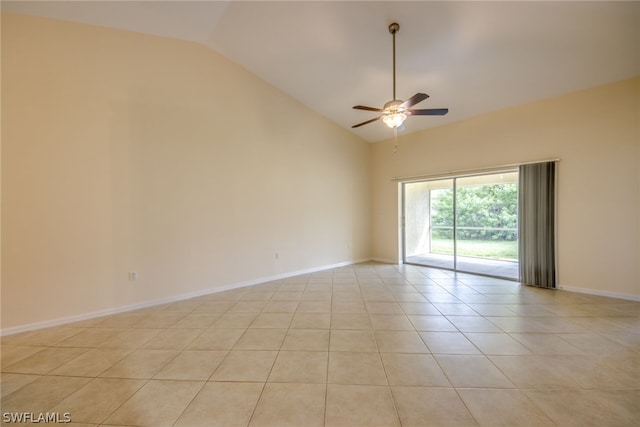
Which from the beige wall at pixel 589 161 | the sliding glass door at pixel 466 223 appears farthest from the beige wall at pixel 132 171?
the beige wall at pixel 589 161

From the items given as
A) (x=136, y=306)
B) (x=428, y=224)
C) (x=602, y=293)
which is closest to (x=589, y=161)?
(x=602, y=293)

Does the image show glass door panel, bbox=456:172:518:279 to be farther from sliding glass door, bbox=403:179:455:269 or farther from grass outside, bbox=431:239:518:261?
sliding glass door, bbox=403:179:455:269

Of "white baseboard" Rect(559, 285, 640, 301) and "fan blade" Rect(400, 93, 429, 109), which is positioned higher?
"fan blade" Rect(400, 93, 429, 109)

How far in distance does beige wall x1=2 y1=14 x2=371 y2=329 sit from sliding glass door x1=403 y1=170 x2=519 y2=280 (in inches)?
137

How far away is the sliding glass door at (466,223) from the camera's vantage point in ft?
17.1

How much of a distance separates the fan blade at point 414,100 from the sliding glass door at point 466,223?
318cm

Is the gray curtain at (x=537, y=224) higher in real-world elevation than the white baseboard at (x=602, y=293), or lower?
higher

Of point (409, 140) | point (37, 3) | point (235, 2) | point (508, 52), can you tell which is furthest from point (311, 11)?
point (409, 140)

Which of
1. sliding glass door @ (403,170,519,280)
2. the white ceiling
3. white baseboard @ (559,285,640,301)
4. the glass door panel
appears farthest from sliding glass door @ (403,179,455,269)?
the white ceiling

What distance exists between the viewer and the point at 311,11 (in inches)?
120

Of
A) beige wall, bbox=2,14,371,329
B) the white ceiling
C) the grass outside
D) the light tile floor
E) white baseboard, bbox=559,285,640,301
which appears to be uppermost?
the white ceiling

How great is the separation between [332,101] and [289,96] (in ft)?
2.97

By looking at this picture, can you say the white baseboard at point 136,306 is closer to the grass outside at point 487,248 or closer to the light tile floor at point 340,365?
the light tile floor at point 340,365

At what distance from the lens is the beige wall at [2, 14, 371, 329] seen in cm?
284
